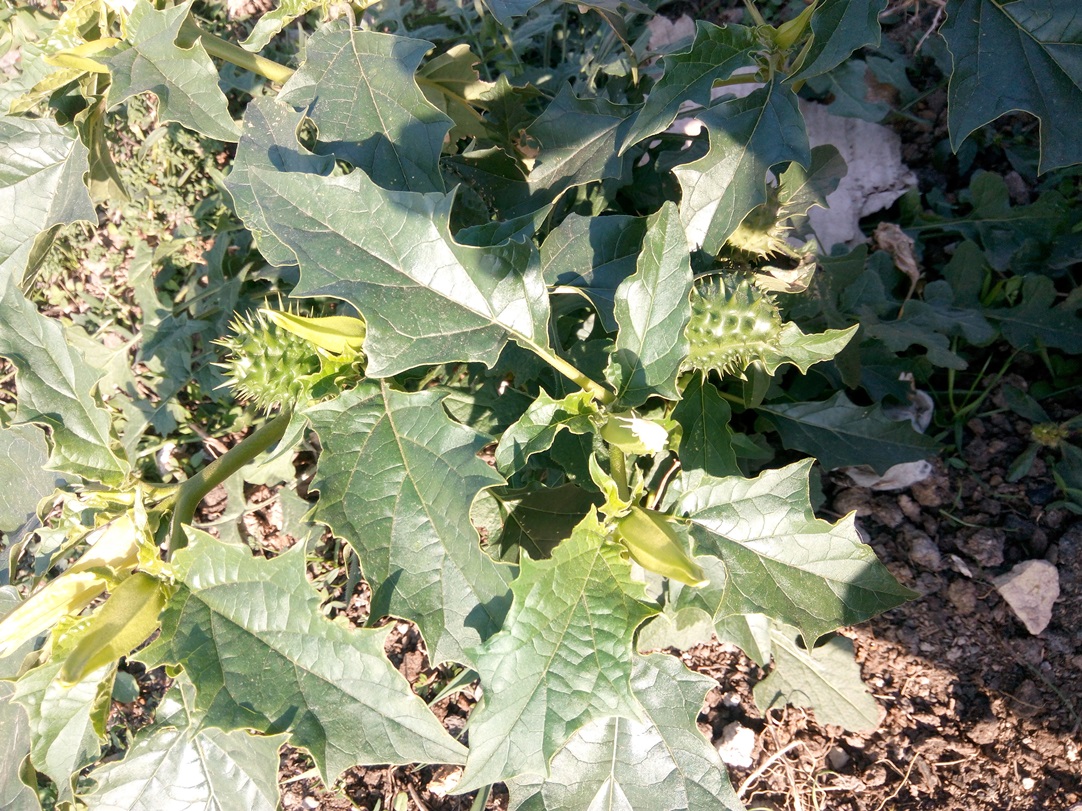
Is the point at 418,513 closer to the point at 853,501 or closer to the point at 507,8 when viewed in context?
the point at 507,8

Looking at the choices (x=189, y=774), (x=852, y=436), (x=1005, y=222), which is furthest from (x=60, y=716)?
(x=1005, y=222)

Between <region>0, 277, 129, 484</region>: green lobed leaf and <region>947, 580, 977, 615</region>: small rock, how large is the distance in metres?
2.04

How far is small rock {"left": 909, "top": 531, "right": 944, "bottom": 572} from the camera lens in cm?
217

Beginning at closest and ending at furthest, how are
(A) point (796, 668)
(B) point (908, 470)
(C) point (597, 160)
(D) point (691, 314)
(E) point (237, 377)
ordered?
1. (D) point (691, 314)
2. (E) point (237, 377)
3. (C) point (597, 160)
4. (A) point (796, 668)
5. (B) point (908, 470)

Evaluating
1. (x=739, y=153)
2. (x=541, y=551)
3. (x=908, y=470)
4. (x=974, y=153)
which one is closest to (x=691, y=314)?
(x=739, y=153)

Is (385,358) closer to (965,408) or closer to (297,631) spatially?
(297,631)

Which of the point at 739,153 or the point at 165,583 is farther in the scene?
the point at 739,153

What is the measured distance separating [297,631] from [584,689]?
51 cm

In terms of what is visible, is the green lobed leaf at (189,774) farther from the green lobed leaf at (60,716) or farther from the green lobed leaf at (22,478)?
the green lobed leaf at (22,478)

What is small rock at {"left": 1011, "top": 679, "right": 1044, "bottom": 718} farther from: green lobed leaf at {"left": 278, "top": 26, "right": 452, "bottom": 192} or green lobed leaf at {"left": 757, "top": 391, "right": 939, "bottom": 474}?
green lobed leaf at {"left": 278, "top": 26, "right": 452, "bottom": 192}

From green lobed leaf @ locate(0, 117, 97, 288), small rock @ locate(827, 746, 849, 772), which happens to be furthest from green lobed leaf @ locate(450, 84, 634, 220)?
small rock @ locate(827, 746, 849, 772)

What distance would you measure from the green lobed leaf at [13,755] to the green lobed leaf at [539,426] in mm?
1091

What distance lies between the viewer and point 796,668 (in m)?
2.03

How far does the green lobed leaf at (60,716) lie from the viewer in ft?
4.50
